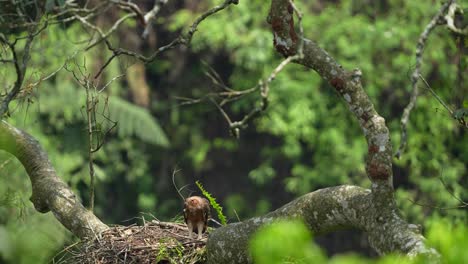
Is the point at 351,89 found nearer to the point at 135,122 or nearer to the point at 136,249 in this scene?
the point at 136,249

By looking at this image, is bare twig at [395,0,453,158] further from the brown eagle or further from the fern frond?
the fern frond

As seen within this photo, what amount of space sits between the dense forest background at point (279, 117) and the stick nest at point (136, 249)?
22.4 ft

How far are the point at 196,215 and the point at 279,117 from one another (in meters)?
8.04

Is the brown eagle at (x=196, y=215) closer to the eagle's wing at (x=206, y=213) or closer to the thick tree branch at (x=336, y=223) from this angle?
the eagle's wing at (x=206, y=213)

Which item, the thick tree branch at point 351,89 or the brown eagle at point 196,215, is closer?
the thick tree branch at point 351,89

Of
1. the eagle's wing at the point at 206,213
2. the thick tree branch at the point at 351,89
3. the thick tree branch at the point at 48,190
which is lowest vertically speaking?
the eagle's wing at the point at 206,213

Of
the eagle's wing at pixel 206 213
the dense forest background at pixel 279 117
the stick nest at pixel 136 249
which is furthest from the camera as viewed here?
the dense forest background at pixel 279 117

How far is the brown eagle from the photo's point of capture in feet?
20.2

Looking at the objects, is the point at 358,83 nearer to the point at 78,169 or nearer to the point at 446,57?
the point at 446,57

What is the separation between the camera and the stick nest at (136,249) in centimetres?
563

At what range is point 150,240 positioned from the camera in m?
5.86

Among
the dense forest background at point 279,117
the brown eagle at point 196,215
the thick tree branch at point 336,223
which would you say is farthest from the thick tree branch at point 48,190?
the dense forest background at point 279,117

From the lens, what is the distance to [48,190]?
5.98m

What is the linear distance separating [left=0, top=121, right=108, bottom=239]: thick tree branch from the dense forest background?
20.8 feet
